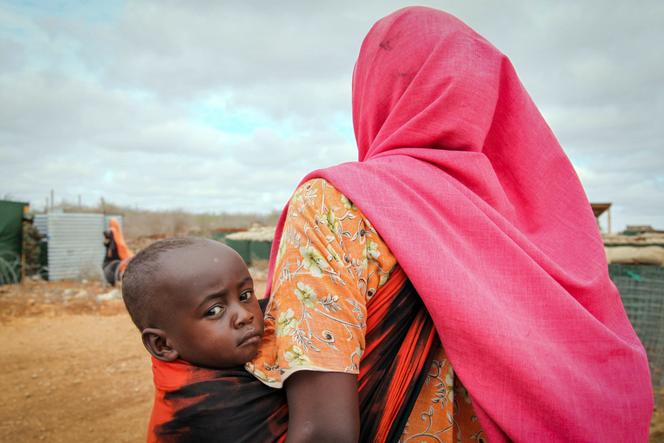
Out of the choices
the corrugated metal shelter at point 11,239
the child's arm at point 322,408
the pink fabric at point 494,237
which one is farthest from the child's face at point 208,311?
the corrugated metal shelter at point 11,239

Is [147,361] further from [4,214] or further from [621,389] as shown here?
[4,214]

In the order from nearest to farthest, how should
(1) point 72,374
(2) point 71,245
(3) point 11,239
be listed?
(1) point 72,374
(3) point 11,239
(2) point 71,245

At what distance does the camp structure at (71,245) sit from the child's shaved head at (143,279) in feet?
39.7

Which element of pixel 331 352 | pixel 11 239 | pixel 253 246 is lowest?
pixel 253 246

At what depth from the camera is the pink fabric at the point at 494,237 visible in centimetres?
111

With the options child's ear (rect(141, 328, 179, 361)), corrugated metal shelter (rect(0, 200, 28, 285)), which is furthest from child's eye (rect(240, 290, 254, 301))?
corrugated metal shelter (rect(0, 200, 28, 285))

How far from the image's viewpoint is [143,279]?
1.21m

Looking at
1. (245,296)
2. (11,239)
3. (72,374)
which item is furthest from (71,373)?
(11,239)

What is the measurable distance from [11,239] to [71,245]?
150cm

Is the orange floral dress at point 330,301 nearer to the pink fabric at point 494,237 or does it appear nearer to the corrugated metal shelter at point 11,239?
the pink fabric at point 494,237

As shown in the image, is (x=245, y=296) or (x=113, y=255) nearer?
(x=245, y=296)

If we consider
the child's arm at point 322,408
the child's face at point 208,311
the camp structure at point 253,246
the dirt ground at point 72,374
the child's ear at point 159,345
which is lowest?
the dirt ground at point 72,374

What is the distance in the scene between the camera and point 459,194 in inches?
49.2

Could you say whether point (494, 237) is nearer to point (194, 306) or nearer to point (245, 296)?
point (245, 296)
